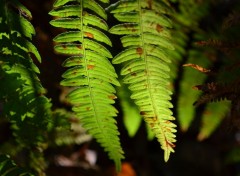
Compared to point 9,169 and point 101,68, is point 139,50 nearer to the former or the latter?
point 101,68

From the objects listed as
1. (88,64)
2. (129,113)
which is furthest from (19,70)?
(129,113)

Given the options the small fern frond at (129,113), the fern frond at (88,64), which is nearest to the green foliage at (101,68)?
the fern frond at (88,64)

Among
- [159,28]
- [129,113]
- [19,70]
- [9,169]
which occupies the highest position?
[159,28]

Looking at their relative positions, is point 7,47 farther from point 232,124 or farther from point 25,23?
point 232,124

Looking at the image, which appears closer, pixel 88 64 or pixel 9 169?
pixel 88 64

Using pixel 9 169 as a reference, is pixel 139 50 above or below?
above

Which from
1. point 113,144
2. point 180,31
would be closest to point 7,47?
point 113,144

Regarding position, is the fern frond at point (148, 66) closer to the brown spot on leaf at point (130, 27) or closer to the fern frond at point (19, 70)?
the brown spot on leaf at point (130, 27)
